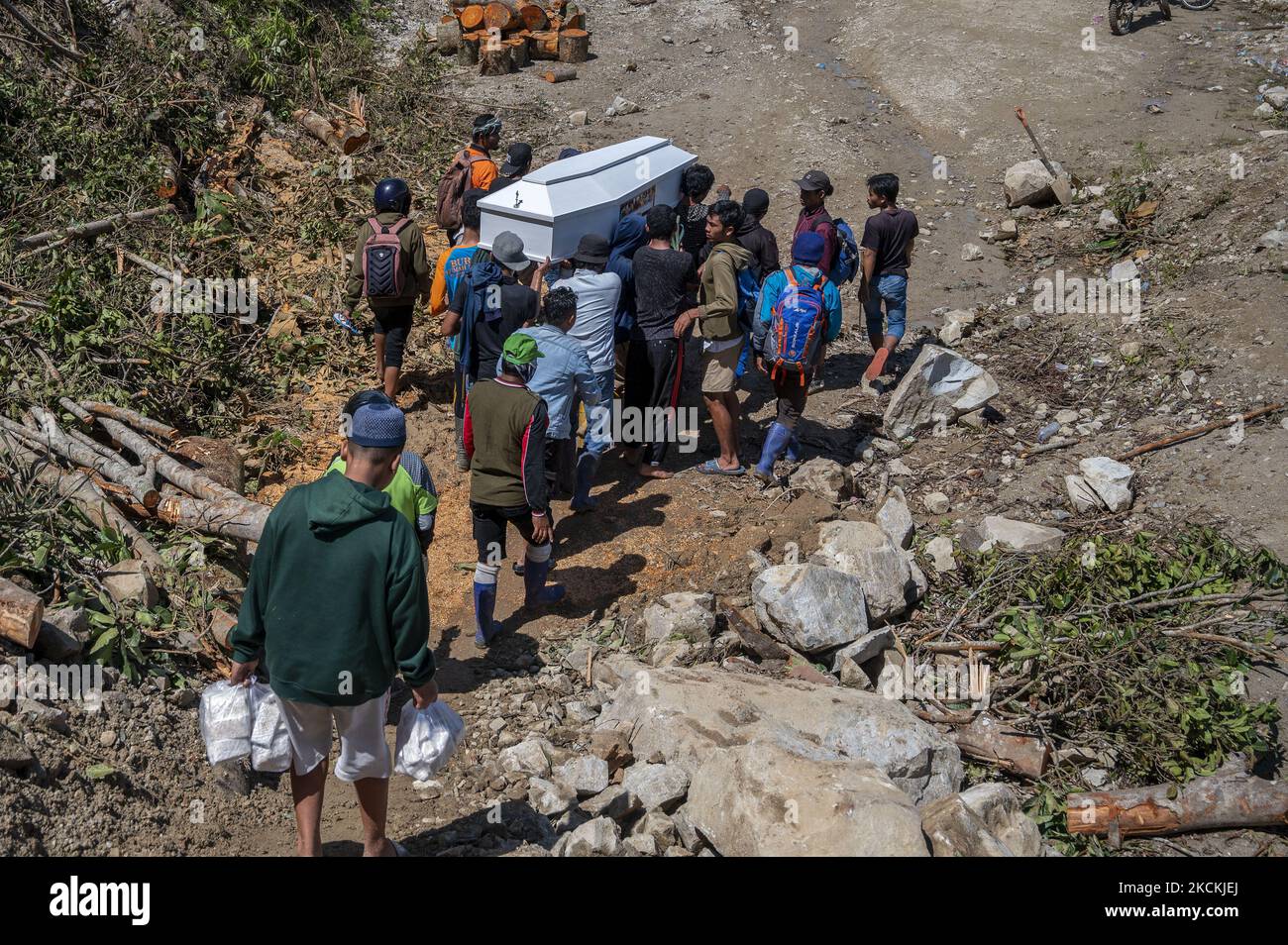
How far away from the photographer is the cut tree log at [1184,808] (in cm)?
390

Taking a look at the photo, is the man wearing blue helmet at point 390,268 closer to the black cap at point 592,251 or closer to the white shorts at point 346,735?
the black cap at point 592,251

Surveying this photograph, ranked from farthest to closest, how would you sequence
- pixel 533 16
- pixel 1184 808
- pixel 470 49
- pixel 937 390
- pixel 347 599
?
pixel 533 16 < pixel 470 49 < pixel 937 390 < pixel 1184 808 < pixel 347 599

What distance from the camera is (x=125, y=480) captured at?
525cm

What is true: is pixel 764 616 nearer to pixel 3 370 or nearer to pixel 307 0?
pixel 3 370

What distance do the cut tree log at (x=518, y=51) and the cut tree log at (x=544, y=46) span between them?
4.9 inches

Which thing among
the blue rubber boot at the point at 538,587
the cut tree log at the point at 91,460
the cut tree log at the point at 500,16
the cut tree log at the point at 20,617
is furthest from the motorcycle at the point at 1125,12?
the cut tree log at the point at 20,617

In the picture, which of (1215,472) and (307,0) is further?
(307,0)

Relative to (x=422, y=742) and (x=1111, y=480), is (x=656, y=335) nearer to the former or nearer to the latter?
(x=1111, y=480)

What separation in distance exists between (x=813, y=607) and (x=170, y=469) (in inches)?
137

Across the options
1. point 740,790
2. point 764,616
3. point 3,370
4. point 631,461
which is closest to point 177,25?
point 3,370

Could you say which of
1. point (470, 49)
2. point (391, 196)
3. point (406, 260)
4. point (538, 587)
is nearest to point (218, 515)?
point (538, 587)

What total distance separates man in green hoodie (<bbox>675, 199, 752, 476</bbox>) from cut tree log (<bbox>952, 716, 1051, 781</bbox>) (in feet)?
8.52

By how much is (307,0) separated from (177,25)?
1.89 m

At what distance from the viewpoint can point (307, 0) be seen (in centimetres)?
1201
